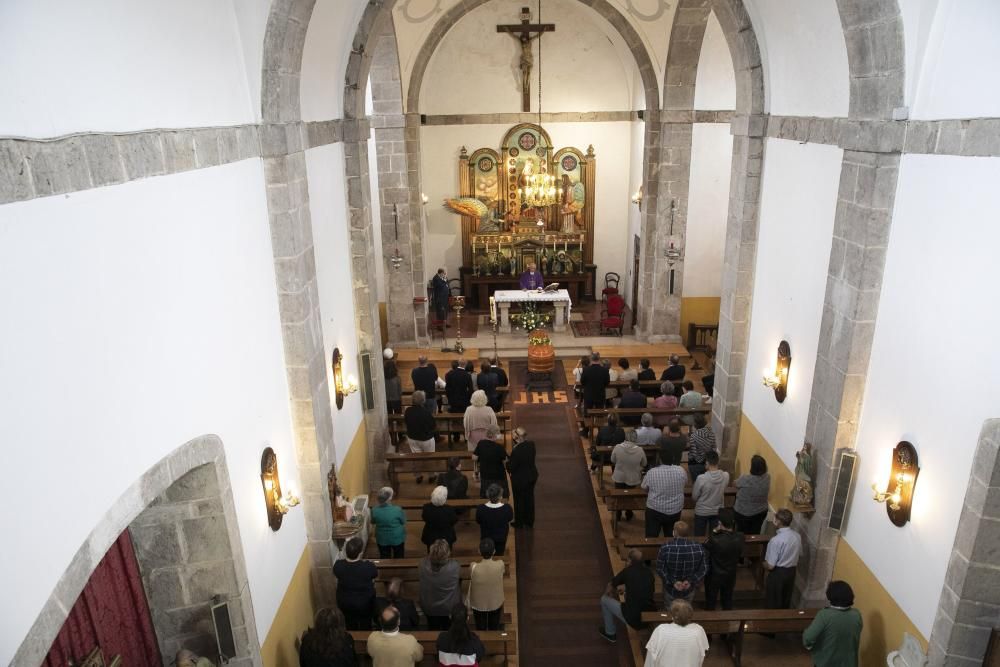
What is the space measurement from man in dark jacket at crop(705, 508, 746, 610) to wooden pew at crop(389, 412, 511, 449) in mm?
4227

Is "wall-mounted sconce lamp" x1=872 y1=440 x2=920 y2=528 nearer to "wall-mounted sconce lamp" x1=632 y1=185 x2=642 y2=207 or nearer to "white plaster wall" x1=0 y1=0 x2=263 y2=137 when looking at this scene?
"white plaster wall" x1=0 y1=0 x2=263 y2=137

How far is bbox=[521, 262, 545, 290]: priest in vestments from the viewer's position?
55.3 feet

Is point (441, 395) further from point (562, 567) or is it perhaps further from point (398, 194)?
point (398, 194)

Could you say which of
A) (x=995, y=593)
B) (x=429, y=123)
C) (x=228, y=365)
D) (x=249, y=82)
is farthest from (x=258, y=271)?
(x=429, y=123)

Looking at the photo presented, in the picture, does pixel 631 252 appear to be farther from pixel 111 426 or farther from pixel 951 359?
pixel 111 426

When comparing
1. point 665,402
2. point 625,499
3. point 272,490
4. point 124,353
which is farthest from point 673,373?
point 124,353

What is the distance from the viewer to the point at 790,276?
8.15 metres

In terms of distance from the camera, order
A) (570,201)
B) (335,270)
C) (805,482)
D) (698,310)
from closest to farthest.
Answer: (805,482), (335,270), (698,310), (570,201)

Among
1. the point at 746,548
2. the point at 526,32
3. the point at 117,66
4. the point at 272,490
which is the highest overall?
the point at 526,32

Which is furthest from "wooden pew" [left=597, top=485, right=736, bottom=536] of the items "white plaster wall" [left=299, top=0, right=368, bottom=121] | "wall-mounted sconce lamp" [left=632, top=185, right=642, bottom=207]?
"wall-mounted sconce lamp" [left=632, top=185, right=642, bottom=207]

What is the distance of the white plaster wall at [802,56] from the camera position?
6617mm

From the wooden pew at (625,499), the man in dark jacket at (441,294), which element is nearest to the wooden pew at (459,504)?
the wooden pew at (625,499)

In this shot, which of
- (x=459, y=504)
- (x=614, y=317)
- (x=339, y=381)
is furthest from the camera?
(x=614, y=317)

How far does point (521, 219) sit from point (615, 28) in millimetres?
5514
